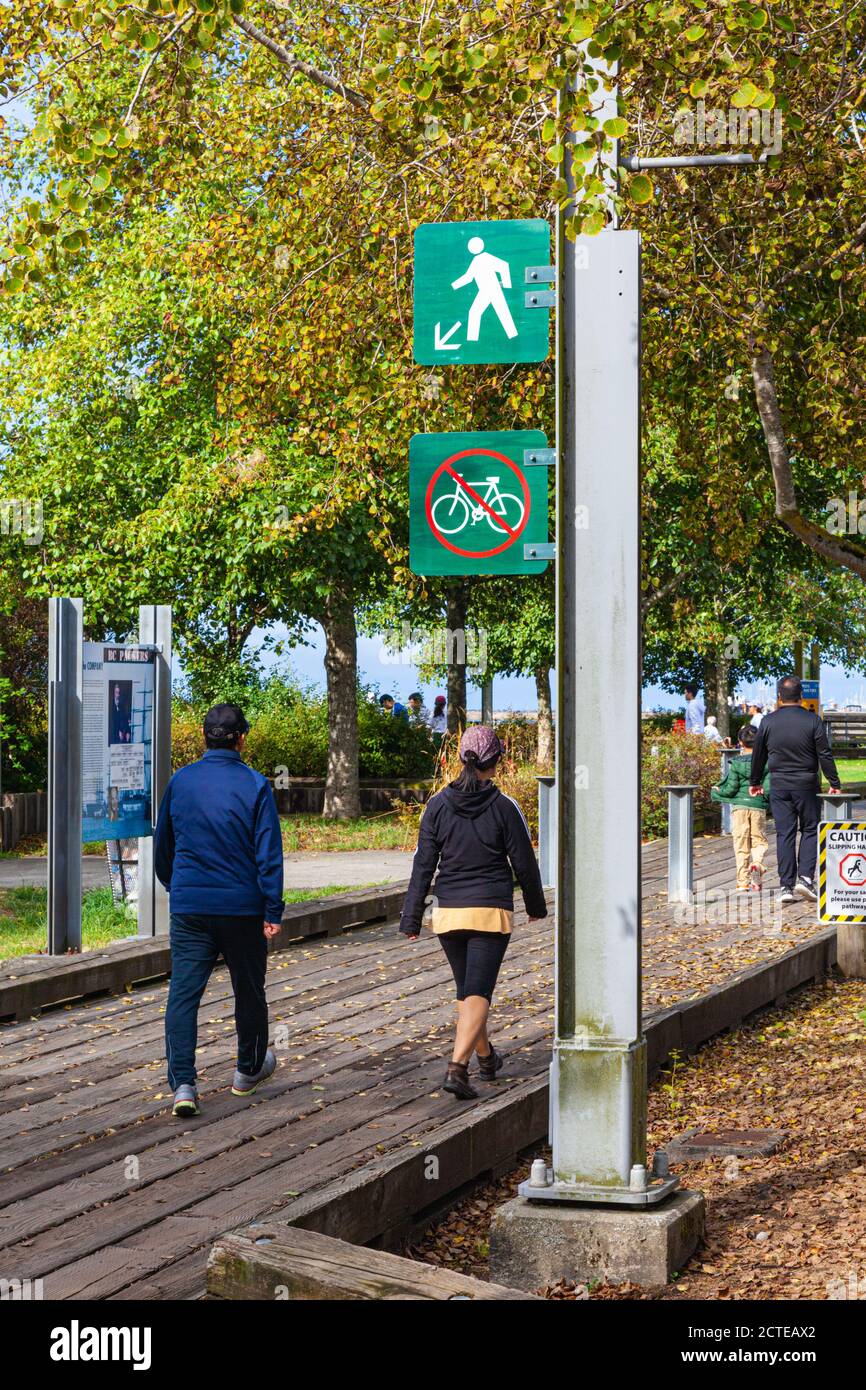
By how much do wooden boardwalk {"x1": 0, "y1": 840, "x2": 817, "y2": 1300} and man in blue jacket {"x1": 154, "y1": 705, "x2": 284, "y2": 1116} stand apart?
0.47 metres

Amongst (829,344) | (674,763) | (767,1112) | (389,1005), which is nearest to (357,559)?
(674,763)

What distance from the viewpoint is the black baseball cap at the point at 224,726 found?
7.83m

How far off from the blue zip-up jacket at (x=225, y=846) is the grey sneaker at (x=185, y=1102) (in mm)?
800

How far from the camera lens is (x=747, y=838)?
1563cm

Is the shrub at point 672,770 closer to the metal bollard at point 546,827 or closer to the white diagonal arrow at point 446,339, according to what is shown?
the metal bollard at point 546,827

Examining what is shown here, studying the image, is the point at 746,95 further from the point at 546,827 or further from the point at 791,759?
the point at 546,827

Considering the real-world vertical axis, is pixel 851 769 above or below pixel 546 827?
above

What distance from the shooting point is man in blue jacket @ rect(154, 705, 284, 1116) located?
24.9 ft

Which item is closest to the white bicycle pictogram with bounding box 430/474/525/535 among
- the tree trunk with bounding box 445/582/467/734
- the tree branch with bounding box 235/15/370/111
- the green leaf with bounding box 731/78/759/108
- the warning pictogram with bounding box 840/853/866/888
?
the green leaf with bounding box 731/78/759/108

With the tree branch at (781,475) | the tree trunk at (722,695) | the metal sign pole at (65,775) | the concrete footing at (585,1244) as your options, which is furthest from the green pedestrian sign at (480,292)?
the tree trunk at (722,695)

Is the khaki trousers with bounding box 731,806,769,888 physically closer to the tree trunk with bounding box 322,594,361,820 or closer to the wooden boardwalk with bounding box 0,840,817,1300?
the wooden boardwalk with bounding box 0,840,817,1300

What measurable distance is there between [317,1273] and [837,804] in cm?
1097

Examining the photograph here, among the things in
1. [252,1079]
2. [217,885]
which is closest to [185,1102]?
[252,1079]

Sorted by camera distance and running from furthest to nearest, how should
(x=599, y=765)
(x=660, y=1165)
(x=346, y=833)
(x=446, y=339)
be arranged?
(x=346, y=833) → (x=446, y=339) → (x=660, y=1165) → (x=599, y=765)
